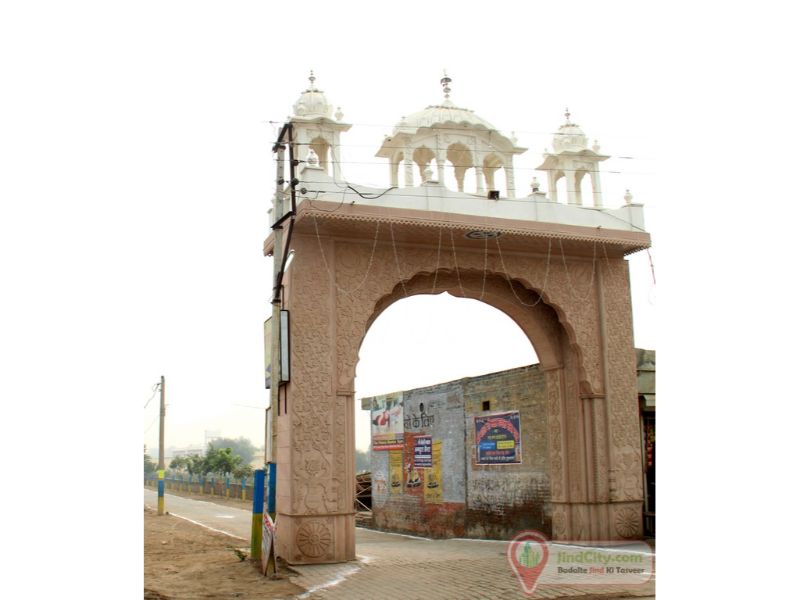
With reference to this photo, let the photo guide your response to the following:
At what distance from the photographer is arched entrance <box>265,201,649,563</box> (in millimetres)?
11961

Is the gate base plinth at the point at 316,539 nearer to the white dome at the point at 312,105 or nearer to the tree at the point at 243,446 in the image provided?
the white dome at the point at 312,105

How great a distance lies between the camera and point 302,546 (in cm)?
1156

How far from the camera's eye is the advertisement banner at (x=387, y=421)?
70.7 ft

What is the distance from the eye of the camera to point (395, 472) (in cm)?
2155

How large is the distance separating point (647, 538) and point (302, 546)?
659 cm

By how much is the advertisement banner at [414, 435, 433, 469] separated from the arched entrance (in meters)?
5.50

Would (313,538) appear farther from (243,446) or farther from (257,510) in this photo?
(243,446)

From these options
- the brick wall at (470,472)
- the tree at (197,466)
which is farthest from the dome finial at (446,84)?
the tree at (197,466)

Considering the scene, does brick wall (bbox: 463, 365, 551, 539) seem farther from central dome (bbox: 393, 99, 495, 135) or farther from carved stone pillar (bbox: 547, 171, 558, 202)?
central dome (bbox: 393, 99, 495, 135)

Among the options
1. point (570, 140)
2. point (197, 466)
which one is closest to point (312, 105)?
point (570, 140)

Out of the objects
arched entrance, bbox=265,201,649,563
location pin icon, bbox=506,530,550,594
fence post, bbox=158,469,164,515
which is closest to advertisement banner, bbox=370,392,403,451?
location pin icon, bbox=506,530,550,594

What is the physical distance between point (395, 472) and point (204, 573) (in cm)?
1095

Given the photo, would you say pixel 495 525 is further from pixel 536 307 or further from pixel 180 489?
pixel 180 489

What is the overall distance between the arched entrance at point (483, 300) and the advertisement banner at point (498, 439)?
4.86ft
